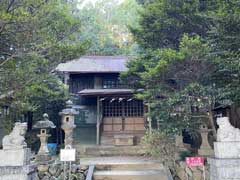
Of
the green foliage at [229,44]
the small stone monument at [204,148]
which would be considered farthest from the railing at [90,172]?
the green foliage at [229,44]

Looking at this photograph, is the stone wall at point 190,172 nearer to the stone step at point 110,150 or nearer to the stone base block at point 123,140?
the stone step at point 110,150

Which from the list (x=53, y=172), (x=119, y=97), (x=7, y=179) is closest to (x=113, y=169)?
(x=53, y=172)

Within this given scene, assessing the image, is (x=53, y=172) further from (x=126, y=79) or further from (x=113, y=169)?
(x=126, y=79)

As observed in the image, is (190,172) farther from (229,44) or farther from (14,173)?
(14,173)

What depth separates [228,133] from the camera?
5.59 meters

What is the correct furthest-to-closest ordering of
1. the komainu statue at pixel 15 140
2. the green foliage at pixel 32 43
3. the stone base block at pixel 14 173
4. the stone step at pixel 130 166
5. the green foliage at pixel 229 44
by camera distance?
1. the stone step at pixel 130 166
2. the green foliage at pixel 32 43
3. the green foliage at pixel 229 44
4. the komainu statue at pixel 15 140
5. the stone base block at pixel 14 173

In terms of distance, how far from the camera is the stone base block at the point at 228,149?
552 centimetres

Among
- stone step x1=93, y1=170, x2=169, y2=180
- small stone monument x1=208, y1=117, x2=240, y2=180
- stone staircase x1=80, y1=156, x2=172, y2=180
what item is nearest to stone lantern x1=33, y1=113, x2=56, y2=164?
stone staircase x1=80, y1=156, x2=172, y2=180

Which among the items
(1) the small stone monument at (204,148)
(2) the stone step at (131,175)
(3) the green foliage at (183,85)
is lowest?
(2) the stone step at (131,175)

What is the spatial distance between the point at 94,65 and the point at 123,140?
556 cm

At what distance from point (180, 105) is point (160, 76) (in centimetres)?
103

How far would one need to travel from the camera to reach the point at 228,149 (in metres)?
5.55

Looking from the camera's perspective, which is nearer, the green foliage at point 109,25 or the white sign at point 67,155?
the white sign at point 67,155

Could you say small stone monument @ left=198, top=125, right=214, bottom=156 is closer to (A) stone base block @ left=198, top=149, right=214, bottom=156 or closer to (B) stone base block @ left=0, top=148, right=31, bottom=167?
(A) stone base block @ left=198, top=149, right=214, bottom=156
